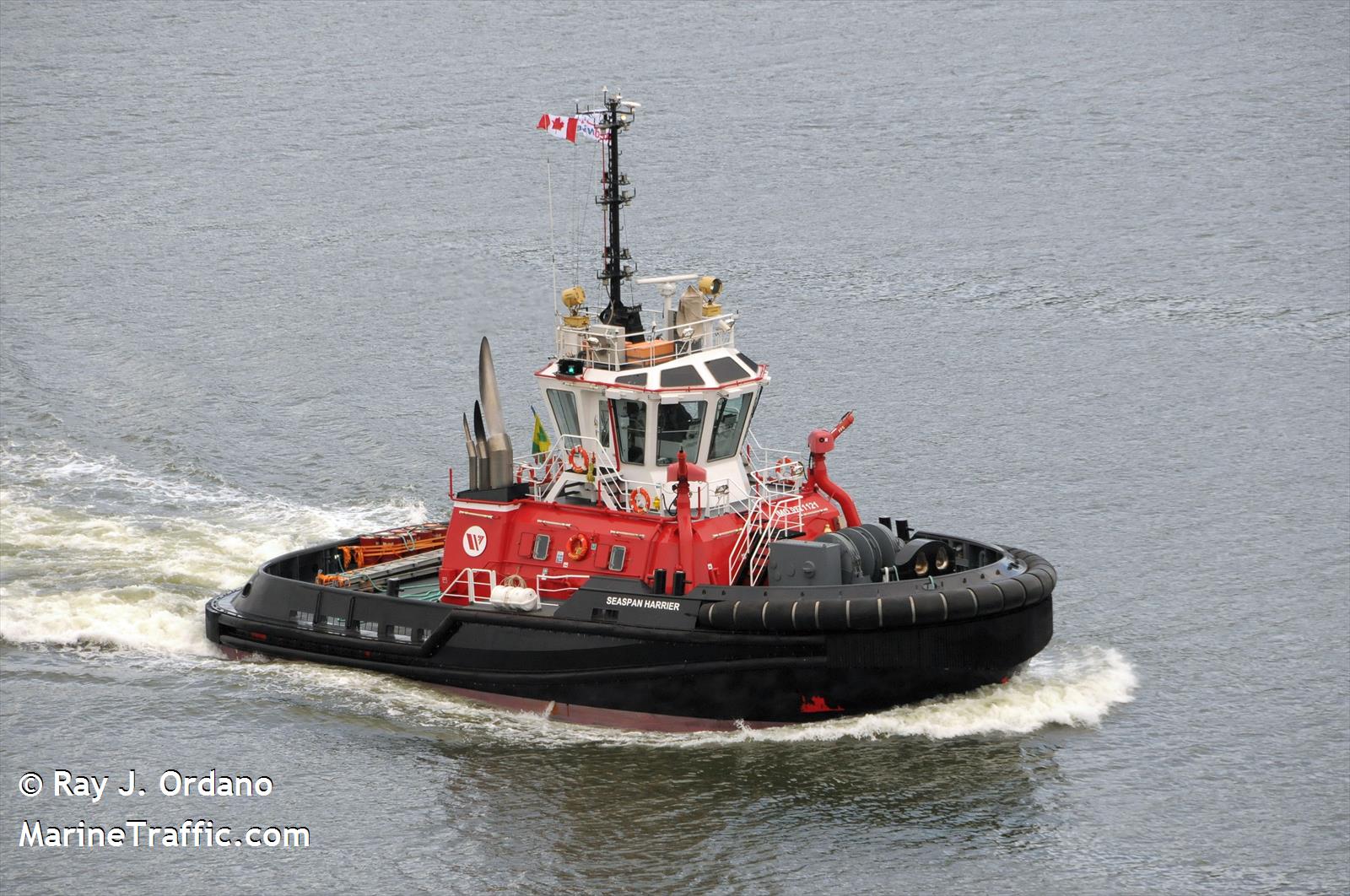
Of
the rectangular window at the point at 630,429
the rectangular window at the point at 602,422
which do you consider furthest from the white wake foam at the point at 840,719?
the rectangular window at the point at 602,422

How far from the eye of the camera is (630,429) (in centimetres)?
1866

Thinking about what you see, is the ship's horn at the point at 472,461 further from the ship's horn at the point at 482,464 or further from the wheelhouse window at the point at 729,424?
the wheelhouse window at the point at 729,424

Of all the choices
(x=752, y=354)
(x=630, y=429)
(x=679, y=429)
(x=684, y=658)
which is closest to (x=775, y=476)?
(x=679, y=429)

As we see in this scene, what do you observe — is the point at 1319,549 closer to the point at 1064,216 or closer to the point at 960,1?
the point at 1064,216

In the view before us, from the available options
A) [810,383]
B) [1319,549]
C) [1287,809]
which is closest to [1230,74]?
[810,383]

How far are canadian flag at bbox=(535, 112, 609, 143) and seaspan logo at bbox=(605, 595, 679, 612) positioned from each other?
455cm

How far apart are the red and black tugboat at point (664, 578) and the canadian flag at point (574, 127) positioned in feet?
0.14

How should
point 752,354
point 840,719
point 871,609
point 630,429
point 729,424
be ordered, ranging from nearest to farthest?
point 871,609, point 840,719, point 630,429, point 729,424, point 752,354

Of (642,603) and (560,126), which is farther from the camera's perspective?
(560,126)

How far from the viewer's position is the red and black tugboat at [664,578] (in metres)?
17.5

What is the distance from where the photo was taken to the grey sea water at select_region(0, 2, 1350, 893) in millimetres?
16953

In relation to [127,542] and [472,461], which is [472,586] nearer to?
[472,461]

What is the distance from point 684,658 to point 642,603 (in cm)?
65

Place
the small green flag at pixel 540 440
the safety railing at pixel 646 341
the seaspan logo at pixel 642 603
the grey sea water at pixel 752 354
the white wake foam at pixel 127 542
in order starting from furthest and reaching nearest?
1. the white wake foam at pixel 127 542
2. the small green flag at pixel 540 440
3. the safety railing at pixel 646 341
4. the seaspan logo at pixel 642 603
5. the grey sea water at pixel 752 354
